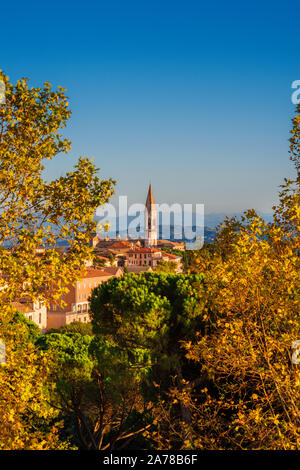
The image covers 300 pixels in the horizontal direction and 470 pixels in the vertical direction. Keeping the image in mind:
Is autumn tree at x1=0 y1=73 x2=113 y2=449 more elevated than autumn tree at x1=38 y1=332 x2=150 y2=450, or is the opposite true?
autumn tree at x1=0 y1=73 x2=113 y2=449

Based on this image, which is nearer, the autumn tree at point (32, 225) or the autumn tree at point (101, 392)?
the autumn tree at point (32, 225)

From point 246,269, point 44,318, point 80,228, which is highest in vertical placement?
point 80,228

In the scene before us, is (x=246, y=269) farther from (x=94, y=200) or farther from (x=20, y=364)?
(x=20, y=364)

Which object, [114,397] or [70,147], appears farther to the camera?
[114,397]

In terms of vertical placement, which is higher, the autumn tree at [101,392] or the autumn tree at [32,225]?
the autumn tree at [32,225]

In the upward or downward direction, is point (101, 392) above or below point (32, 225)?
below

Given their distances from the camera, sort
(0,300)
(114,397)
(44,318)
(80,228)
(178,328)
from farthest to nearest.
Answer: (44,318) → (114,397) → (178,328) → (80,228) → (0,300)

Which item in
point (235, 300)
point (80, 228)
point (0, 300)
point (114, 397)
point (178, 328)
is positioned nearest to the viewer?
point (0, 300)

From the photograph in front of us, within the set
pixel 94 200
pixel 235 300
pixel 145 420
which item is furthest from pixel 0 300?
pixel 145 420

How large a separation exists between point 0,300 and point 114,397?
13252 millimetres

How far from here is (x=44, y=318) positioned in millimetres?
67500

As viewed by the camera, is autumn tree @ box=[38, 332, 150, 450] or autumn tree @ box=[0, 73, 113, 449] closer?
autumn tree @ box=[0, 73, 113, 449]

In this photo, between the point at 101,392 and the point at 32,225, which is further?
the point at 101,392
